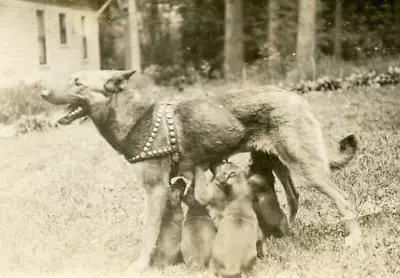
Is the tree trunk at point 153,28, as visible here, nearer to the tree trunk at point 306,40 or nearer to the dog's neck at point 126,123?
the dog's neck at point 126,123

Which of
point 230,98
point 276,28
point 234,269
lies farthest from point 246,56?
point 234,269

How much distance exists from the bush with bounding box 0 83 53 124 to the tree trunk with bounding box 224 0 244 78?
45.4 inches

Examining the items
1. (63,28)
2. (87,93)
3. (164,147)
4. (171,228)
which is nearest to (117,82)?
(87,93)

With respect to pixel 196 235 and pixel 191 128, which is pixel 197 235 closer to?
pixel 196 235

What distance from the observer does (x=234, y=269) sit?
101 inches

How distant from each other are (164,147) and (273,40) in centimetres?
100

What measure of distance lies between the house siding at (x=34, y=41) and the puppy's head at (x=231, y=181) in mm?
1015

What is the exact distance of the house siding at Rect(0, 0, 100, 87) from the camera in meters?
2.97

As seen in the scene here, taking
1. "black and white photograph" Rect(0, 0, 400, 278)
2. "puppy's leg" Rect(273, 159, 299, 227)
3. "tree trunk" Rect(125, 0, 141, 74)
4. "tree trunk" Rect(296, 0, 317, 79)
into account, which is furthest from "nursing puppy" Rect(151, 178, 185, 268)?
"tree trunk" Rect(296, 0, 317, 79)

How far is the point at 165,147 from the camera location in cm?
272

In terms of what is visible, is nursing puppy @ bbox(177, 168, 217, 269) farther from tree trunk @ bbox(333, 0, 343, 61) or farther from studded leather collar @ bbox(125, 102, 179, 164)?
tree trunk @ bbox(333, 0, 343, 61)

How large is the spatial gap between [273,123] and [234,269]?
81 cm

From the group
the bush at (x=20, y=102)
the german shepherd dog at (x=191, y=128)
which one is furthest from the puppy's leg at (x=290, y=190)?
the bush at (x=20, y=102)

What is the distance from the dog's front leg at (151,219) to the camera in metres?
2.72
